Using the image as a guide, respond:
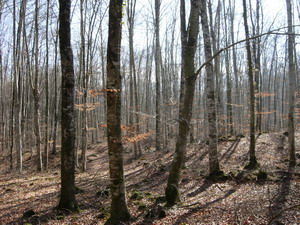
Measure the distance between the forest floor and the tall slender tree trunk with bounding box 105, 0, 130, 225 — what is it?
641 mm

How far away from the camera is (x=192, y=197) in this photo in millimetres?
6777

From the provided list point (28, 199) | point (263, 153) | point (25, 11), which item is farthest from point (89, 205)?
point (25, 11)

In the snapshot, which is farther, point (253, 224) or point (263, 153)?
point (263, 153)

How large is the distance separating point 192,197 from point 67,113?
14.0 ft

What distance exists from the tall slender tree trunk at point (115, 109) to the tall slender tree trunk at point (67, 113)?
5.36 ft

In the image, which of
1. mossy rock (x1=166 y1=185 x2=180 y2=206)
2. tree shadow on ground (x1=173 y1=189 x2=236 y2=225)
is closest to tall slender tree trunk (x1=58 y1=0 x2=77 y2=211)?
mossy rock (x1=166 y1=185 x2=180 y2=206)

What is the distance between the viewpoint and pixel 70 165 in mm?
5980

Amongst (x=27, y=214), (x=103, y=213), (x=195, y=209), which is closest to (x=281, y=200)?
(x=195, y=209)

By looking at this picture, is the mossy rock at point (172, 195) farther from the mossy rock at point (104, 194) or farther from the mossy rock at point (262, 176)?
the mossy rock at point (262, 176)

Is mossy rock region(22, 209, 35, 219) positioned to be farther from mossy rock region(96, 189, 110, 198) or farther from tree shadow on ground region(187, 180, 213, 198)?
tree shadow on ground region(187, 180, 213, 198)

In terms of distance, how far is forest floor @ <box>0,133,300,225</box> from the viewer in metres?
5.09

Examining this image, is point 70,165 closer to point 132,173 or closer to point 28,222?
point 28,222

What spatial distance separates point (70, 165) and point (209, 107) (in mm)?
5208

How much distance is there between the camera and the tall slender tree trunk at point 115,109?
4723mm
